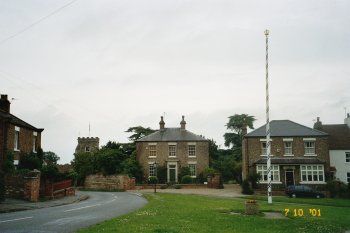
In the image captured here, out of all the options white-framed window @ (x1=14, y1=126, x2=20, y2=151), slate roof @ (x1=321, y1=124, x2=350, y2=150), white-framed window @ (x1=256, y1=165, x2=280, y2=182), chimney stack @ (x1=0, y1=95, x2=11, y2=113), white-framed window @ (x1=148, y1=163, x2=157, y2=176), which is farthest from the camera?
white-framed window @ (x1=148, y1=163, x2=157, y2=176)

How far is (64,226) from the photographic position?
13.3m

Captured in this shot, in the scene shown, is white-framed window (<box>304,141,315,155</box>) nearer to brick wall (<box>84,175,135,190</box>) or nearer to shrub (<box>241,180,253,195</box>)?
shrub (<box>241,180,253,195</box>)

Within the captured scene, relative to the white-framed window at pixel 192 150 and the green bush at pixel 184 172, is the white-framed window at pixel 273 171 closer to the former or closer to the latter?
the green bush at pixel 184 172

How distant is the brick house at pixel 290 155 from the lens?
4797cm

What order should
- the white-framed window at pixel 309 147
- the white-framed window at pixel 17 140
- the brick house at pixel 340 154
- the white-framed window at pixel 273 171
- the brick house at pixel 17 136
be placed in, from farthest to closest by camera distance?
1. the brick house at pixel 340 154
2. the white-framed window at pixel 309 147
3. the white-framed window at pixel 273 171
4. the white-framed window at pixel 17 140
5. the brick house at pixel 17 136

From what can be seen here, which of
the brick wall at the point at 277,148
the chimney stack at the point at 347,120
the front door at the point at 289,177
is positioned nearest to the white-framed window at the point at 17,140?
the brick wall at the point at 277,148

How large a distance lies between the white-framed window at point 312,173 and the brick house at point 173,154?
1581cm

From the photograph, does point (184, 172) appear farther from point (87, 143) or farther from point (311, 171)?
point (87, 143)

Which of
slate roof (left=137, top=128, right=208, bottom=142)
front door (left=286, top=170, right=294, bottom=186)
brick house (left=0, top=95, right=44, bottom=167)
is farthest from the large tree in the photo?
brick house (left=0, top=95, right=44, bottom=167)

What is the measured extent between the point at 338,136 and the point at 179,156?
23.7m

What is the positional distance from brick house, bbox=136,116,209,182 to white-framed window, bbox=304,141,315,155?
15.7 m

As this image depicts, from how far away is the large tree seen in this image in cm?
8444

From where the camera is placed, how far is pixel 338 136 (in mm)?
54688

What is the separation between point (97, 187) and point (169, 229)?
1651 inches
